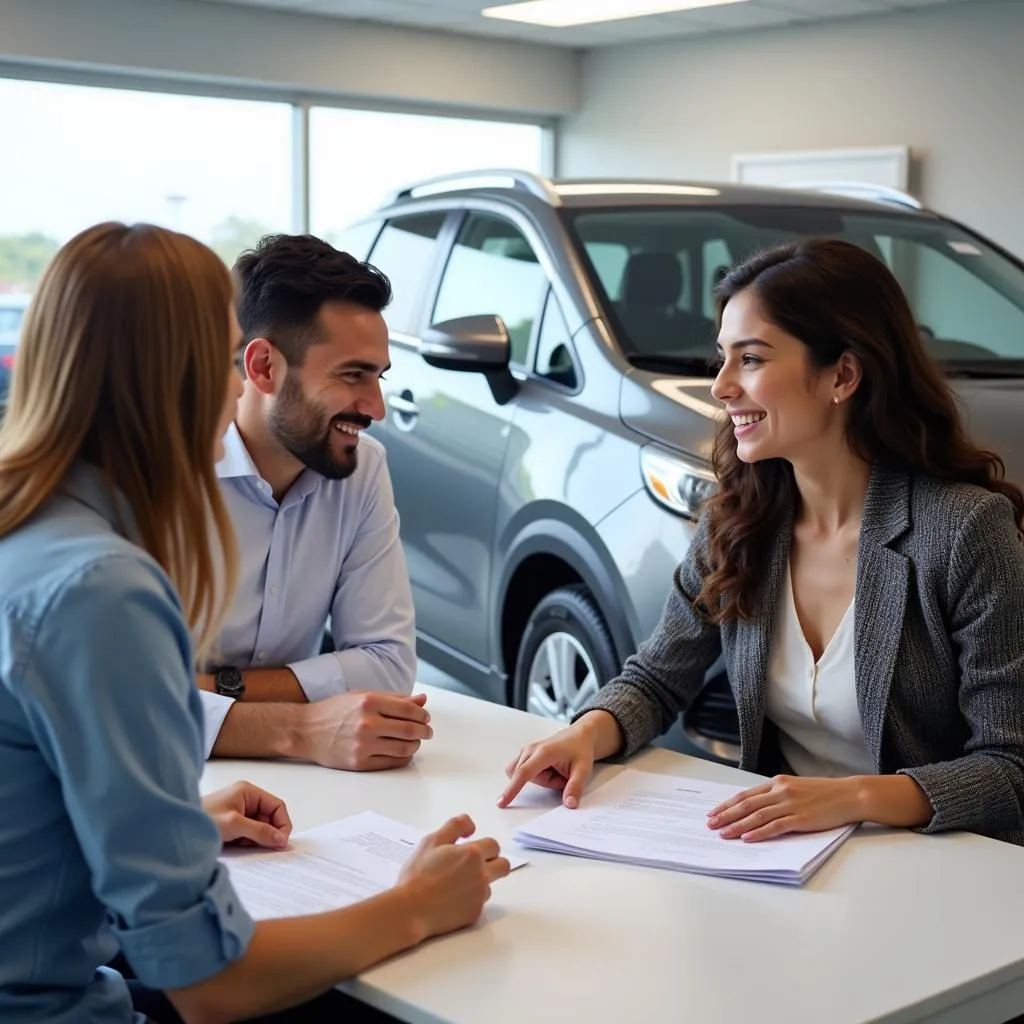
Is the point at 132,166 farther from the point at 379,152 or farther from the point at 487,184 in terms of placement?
the point at 487,184

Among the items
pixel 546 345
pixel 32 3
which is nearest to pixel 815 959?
pixel 546 345

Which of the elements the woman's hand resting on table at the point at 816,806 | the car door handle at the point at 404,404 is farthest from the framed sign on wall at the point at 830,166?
the woman's hand resting on table at the point at 816,806

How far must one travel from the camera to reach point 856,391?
237 centimetres

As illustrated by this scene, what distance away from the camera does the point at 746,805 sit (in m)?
1.88

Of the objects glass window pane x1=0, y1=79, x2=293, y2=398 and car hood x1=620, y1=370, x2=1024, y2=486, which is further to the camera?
glass window pane x1=0, y1=79, x2=293, y2=398

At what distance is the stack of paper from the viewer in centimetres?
176

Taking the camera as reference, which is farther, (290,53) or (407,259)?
(290,53)

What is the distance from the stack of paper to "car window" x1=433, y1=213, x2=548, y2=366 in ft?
7.07

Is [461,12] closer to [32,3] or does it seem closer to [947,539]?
[32,3]

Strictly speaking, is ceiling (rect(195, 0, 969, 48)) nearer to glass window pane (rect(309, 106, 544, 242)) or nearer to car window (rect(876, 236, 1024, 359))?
glass window pane (rect(309, 106, 544, 242))

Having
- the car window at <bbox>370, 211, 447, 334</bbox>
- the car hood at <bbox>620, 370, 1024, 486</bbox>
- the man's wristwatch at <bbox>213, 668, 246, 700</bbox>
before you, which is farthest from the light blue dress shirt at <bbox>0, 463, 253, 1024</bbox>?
the car window at <bbox>370, 211, 447, 334</bbox>

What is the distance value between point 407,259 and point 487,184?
423mm

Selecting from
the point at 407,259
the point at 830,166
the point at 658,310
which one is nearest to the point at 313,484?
the point at 658,310

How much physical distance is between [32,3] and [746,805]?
7.53 meters
